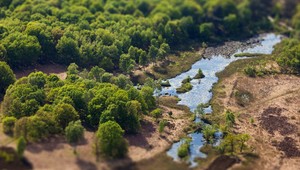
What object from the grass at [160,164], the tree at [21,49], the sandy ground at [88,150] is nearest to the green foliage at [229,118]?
the sandy ground at [88,150]

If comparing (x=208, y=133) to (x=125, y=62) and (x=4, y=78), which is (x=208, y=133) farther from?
(x=4, y=78)

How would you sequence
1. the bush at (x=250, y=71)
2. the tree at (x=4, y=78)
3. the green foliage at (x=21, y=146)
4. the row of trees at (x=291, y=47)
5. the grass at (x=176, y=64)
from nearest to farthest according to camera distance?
the green foliage at (x=21, y=146) < the tree at (x=4, y=78) < the bush at (x=250, y=71) < the grass at (x=176, y=64) < the row of trees at (x=291, y=47)

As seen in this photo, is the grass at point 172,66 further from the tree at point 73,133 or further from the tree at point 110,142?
the tree at point 73,133

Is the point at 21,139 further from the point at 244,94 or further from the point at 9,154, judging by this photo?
the point at 244,94

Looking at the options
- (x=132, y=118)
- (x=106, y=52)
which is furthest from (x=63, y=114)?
(x=106, y=52)

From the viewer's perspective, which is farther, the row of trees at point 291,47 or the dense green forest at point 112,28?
the row of trees at point 291,47

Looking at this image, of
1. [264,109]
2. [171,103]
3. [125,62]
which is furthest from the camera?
[125,62]

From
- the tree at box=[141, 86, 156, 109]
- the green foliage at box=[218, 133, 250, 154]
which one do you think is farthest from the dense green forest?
the green foliage at box=[218, 133, 250, 154]
